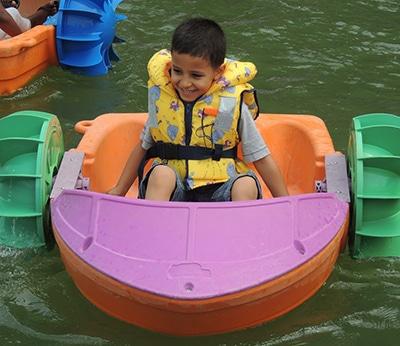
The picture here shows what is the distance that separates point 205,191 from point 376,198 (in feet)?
2.10

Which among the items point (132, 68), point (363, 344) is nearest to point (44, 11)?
point (132, 68)

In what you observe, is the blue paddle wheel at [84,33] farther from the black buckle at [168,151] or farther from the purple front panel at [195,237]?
the purple front panel at [195,237]

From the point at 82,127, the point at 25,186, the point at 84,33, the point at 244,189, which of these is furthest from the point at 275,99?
the point at 25,186

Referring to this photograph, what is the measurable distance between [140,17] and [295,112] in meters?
2.00

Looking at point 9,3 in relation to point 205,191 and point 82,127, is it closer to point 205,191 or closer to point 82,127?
point 82,127

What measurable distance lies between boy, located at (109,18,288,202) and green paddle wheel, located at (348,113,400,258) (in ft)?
0.99

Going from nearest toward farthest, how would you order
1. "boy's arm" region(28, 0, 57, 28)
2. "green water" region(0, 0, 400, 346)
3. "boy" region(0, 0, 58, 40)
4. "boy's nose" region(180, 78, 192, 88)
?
"green water" region(0, 0, 400, 346)
"boy's nose" region(180, 78, 192, 88)
"boy" region(0, 0, 58, 40)
"boy's arm" region(28, 0, 57, 28)

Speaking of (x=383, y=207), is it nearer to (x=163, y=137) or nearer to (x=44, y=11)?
(x=163, y=137)

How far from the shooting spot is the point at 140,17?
5961mm

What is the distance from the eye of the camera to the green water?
8.52 feet

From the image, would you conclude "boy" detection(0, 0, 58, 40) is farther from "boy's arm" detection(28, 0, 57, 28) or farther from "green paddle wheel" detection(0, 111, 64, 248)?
"green paddle wheel" detection(0, 111, 64, 248)

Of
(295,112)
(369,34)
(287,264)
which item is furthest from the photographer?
(369,34)

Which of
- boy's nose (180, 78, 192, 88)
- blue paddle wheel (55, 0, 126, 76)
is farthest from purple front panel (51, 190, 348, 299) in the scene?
blue paddle wheel (55, 0, 126, 76)

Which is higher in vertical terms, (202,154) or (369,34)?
(202,154)
